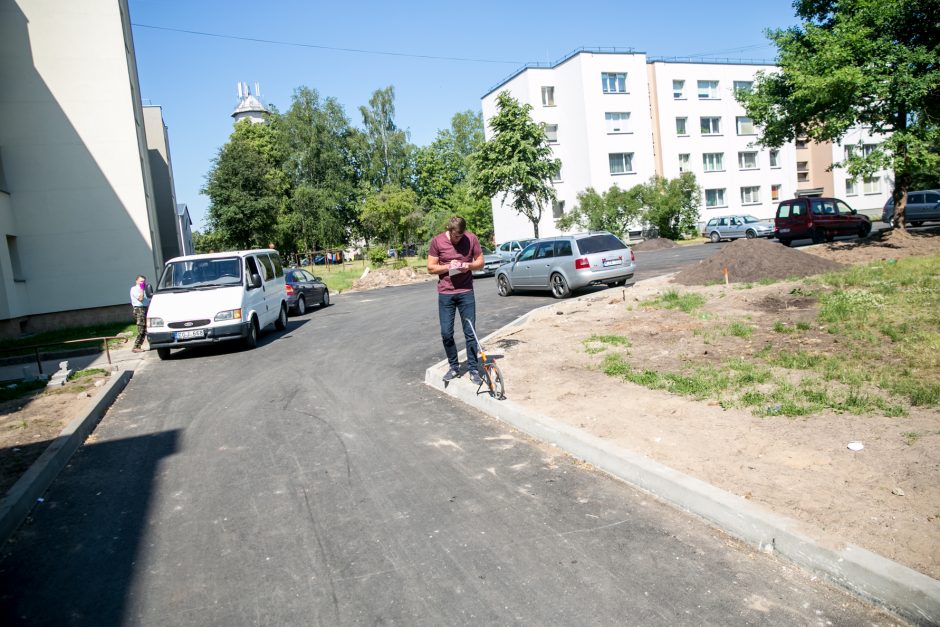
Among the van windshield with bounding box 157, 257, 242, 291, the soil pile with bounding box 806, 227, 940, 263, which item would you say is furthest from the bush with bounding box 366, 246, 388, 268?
the soil pile with bounding box 806, 227, 940, 263

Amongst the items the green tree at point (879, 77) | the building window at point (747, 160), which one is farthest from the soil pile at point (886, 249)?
→ the building window at point (747, 160)

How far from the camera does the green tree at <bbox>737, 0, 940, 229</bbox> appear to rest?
16.4 meters

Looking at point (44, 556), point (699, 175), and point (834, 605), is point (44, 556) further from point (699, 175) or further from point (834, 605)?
point (699, 175)

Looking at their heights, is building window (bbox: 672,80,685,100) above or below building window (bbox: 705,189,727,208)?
above

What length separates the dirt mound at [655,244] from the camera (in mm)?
39031

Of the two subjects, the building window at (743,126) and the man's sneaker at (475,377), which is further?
the building window at (743,126)

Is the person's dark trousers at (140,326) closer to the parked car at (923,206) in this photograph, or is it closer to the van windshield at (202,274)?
the van windshield at (202,274)

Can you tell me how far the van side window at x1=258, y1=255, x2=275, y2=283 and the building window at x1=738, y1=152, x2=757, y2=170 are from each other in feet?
151

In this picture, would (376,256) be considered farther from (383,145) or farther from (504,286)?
(383,145)

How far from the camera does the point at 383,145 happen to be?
2537 inches

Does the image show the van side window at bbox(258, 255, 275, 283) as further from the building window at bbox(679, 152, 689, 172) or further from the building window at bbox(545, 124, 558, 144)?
the building window at bbox(679, 152, 689, 172)

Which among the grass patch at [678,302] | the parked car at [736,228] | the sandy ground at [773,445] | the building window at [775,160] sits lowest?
the sandy ground at [773,445]

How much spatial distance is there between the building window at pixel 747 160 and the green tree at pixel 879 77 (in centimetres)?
3540

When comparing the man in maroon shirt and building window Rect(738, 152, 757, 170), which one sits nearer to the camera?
the man in maroon shirt
